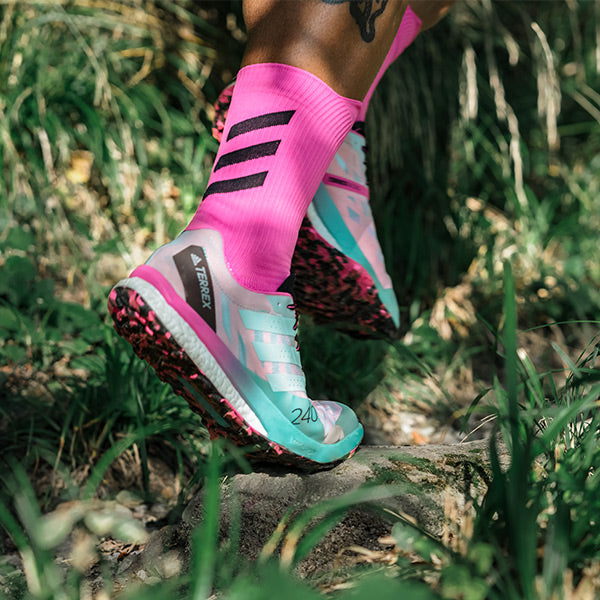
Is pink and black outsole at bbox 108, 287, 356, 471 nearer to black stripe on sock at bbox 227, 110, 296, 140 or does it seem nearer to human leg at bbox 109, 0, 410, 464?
human leg at bbox 109, 0, 410, 464

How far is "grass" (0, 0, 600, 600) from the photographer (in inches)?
57.9

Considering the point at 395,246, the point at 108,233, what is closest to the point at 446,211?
the point at 395,246

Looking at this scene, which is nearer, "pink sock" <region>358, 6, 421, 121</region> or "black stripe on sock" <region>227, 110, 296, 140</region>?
"black stripe on sock" <region>227, 110, 296, 140</region>

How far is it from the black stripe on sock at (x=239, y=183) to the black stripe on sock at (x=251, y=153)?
3cm

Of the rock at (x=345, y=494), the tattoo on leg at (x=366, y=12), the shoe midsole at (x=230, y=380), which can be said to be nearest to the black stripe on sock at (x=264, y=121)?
the tattoo on leg at (x=366, y=12)

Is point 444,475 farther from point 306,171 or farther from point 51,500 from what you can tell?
point 51,500

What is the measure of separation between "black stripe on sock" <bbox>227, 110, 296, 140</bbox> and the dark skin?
84 mm

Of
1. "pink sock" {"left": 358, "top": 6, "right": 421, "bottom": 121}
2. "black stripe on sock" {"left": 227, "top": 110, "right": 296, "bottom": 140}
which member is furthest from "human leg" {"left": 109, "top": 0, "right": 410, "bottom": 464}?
"pink sock" {"left": 358, "top": 6, "right": 421, "bottom": 121}

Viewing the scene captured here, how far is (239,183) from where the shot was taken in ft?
3.71

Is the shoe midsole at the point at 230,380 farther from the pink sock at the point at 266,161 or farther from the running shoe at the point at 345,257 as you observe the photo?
the running shoe at the point at 345,257

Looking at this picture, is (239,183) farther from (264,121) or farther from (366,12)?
(366,12)

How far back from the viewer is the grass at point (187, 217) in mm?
1470

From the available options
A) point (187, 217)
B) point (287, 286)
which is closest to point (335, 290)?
point (287, 286)

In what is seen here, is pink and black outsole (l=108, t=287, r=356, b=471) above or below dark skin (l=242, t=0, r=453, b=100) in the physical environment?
below
